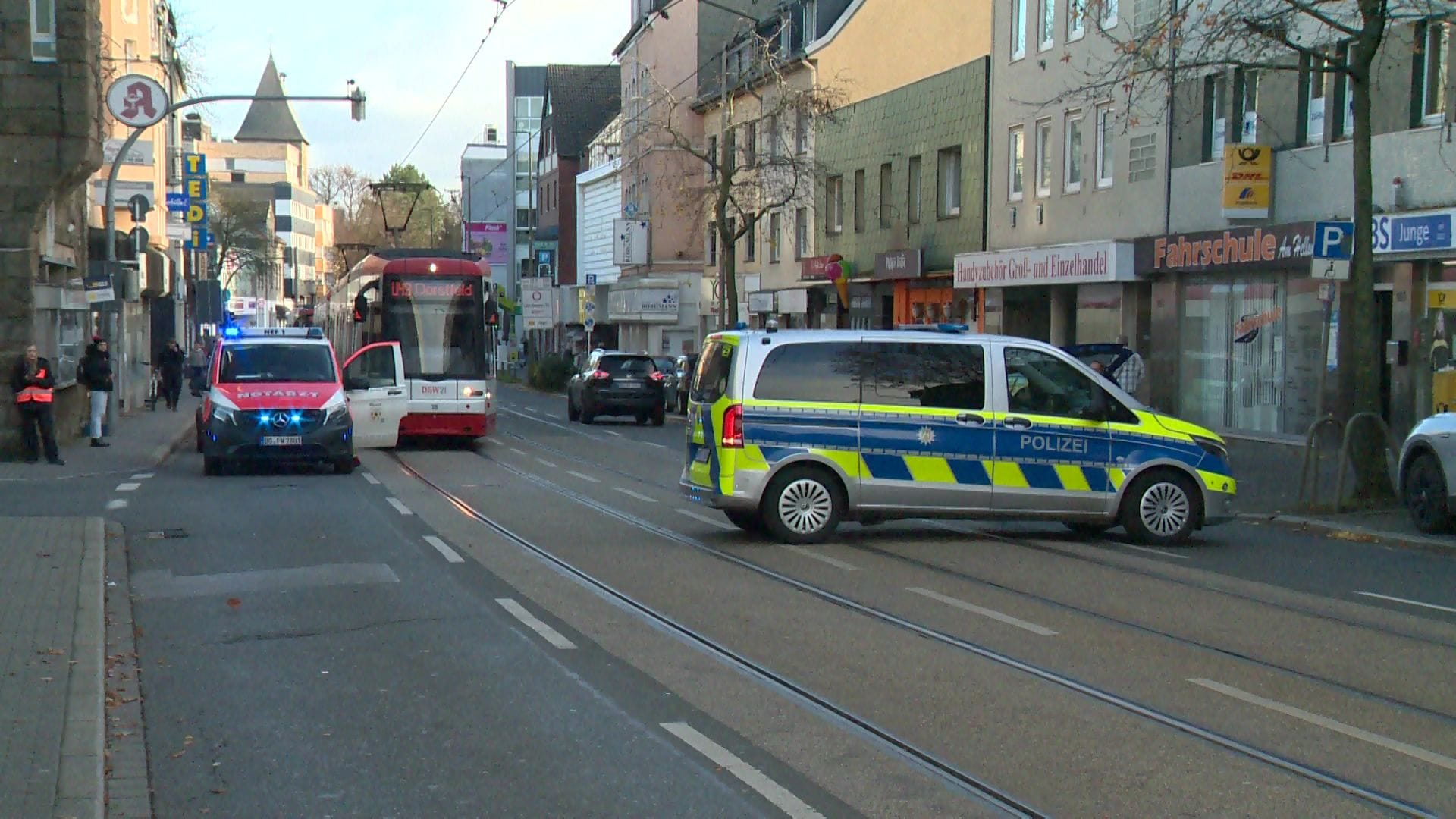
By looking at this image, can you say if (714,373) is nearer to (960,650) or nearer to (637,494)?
(637,494)

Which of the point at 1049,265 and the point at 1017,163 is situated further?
the point at 1017,163

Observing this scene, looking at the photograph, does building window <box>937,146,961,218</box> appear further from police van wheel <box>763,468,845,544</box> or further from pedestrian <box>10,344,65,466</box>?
police van wheel <box>763,468,845,544</box>

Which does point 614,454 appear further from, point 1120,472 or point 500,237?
point 500,237

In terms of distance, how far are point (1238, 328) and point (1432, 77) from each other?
20.0 ft

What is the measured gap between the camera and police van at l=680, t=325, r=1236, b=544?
46.1 feet

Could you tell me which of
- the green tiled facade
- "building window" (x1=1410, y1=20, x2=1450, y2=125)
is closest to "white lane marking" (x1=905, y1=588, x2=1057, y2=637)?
"building window" (x1=1410, y1=20, x2=1450, y2=125)

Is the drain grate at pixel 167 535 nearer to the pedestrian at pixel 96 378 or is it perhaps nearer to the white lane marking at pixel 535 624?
the white lane marking at pixel 535 624

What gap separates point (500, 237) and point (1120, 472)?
196ft

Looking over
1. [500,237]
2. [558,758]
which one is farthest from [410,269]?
[500,237]

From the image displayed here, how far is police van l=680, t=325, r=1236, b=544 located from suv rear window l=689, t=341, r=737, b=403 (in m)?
0.03

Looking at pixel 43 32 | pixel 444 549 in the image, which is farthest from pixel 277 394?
pixel 444 549

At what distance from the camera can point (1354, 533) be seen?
15742 millimetres

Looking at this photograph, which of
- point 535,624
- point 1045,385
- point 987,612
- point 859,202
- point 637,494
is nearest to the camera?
point 535,624

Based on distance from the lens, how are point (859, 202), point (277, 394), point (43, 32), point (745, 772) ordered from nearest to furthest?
1. point (745, 772)
2. point (277, 394)
3. point (43, 32)
4. point (859, 202)
